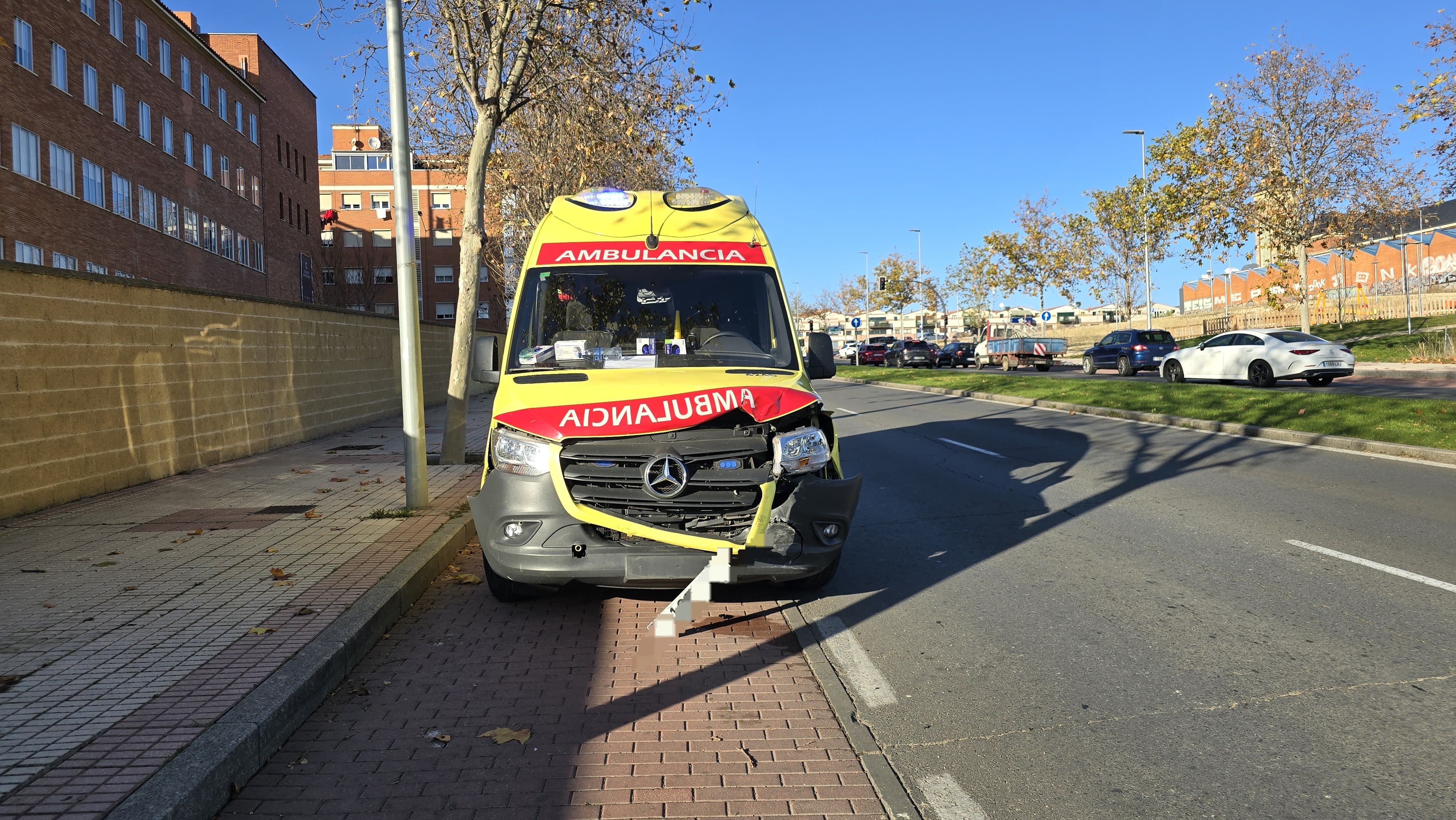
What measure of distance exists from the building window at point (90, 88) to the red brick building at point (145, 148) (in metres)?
0.06

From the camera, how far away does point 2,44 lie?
6895mm

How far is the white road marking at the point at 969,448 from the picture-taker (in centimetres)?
1312

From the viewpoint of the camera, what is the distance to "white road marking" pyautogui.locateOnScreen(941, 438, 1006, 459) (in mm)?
13117

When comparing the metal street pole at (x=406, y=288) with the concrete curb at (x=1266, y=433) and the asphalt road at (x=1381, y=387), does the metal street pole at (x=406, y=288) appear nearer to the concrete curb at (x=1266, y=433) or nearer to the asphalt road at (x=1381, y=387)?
the concrete curb at (x=1266, y=433)

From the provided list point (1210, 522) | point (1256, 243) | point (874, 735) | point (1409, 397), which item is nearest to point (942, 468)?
point (1210, 522)

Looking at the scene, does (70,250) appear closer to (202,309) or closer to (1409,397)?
(202,309)

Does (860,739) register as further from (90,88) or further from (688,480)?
(90,88)

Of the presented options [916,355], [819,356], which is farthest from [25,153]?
[916,355]

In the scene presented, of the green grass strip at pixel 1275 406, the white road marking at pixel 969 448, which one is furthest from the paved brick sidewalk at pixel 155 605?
the green grass strip at pixel 1275 406

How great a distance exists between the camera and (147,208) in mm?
36500

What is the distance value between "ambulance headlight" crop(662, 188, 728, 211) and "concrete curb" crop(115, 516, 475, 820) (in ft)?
10.4

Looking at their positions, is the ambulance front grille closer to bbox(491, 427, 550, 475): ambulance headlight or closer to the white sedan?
bbox(491, 427, 550, 475): ambulance headlight

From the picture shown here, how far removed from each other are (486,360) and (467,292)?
20.9 feet

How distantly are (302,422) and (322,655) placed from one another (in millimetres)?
11913
